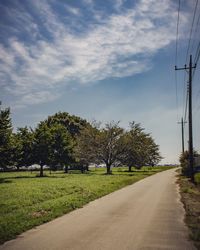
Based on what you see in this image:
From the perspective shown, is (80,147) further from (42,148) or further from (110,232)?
(110,232)

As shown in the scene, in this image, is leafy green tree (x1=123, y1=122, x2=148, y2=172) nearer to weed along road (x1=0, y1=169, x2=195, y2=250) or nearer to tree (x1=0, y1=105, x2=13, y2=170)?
tree (x1=0, y1=105, x2=13, y2=170)

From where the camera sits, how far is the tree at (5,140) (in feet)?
114

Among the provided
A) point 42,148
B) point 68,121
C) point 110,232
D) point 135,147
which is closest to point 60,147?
point 42,148

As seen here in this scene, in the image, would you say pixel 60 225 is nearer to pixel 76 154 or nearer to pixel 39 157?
pixel 39 157

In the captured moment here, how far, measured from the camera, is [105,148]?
194 ft

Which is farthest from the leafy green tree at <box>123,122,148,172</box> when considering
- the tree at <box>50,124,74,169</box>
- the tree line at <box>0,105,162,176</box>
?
the tree at <box>50,124,74,169</box>

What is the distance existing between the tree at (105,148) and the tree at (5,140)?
2370cm

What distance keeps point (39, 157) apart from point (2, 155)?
44.4 feet

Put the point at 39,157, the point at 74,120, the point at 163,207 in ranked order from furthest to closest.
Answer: the point at 74,120 → the point at 39,157 → the point at 163,207

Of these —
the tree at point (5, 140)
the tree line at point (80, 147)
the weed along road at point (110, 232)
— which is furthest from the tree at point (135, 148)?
the weed along road at point (110, 232)

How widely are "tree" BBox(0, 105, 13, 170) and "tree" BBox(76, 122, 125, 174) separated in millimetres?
23697

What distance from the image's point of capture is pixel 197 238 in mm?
8250

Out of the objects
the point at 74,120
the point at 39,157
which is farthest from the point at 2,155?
the point at 74,120

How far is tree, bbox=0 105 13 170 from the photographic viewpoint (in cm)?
3462
